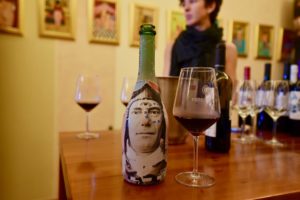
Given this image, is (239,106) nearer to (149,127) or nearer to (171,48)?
(149,127)

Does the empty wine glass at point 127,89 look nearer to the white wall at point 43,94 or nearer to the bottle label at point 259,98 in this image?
the bottle label at point 259,98

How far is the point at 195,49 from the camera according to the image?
178 centimetres

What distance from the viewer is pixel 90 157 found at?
0.68 m

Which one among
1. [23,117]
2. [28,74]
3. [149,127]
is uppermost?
[28,74]

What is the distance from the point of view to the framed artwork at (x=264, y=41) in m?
2.84

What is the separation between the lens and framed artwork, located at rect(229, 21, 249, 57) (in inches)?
106

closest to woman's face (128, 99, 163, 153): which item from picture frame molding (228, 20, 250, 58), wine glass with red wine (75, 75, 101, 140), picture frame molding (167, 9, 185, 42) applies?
wine glass with red wine (75, 75, 101, 140)

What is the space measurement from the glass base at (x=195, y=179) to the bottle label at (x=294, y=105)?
622 millimetres

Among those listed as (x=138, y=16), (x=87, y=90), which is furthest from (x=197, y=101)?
(x=138, y=16)

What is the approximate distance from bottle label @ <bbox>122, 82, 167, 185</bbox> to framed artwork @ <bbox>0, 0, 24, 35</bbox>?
165 cm

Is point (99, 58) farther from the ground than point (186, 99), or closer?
farther from the ground

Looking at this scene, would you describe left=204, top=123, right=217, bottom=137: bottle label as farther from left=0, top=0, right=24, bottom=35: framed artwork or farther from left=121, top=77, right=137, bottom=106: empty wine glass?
left=0, top=0, right=24, bottom=35: framed artwork

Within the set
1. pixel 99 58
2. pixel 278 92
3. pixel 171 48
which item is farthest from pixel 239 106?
pixel 99 58

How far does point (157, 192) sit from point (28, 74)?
172 cm
